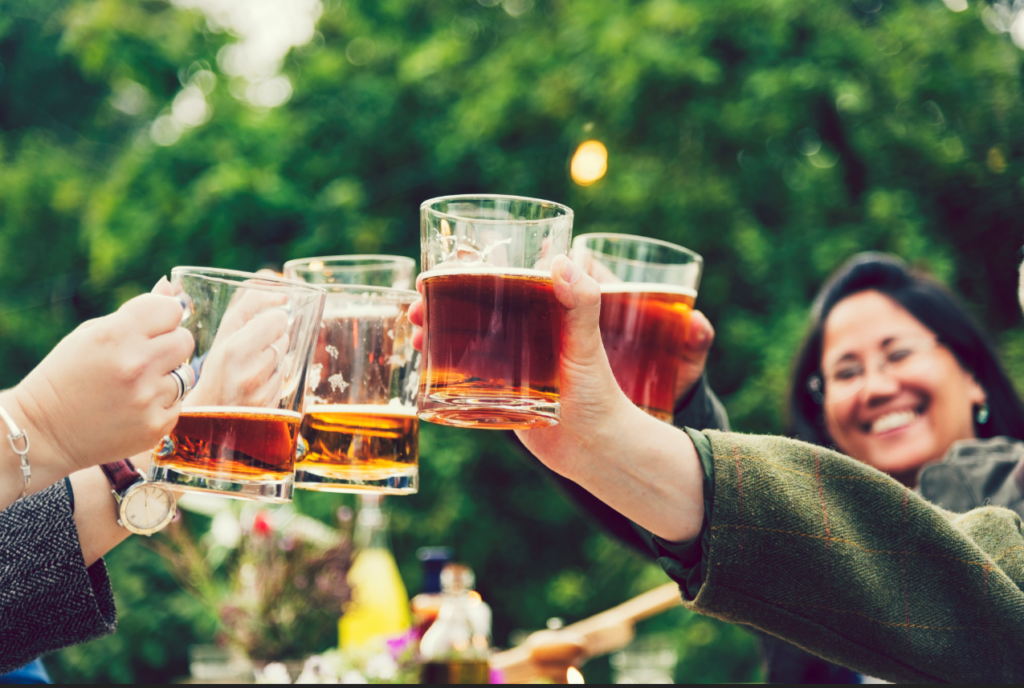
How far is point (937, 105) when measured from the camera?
14.3ft

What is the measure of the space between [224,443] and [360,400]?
0.20 m

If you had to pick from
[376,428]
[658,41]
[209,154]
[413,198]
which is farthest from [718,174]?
[376,428]

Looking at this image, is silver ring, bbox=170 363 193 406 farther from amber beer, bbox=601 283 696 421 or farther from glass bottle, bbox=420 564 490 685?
glass bottle, bbox=420 564 490 685

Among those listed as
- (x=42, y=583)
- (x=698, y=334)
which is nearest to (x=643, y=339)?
(x=698, y=334)

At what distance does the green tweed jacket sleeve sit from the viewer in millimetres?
1035

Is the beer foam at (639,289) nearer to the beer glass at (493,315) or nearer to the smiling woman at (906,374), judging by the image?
the beer glass at (493,315)

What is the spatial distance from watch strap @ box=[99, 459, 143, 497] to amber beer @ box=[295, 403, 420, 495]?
240 mm

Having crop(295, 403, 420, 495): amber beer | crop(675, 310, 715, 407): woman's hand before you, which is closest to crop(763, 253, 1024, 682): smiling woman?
crop(675, 310, 715, 407): woman's hand

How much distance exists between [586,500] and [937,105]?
3.60 m

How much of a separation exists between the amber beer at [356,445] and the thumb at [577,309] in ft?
0.99

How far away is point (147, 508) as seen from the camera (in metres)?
1.16

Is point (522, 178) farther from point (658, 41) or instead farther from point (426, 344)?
point (426, 344)

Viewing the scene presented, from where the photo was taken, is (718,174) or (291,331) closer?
(291,331)

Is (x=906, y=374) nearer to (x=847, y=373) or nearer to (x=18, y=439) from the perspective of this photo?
(x=847, y=373)
